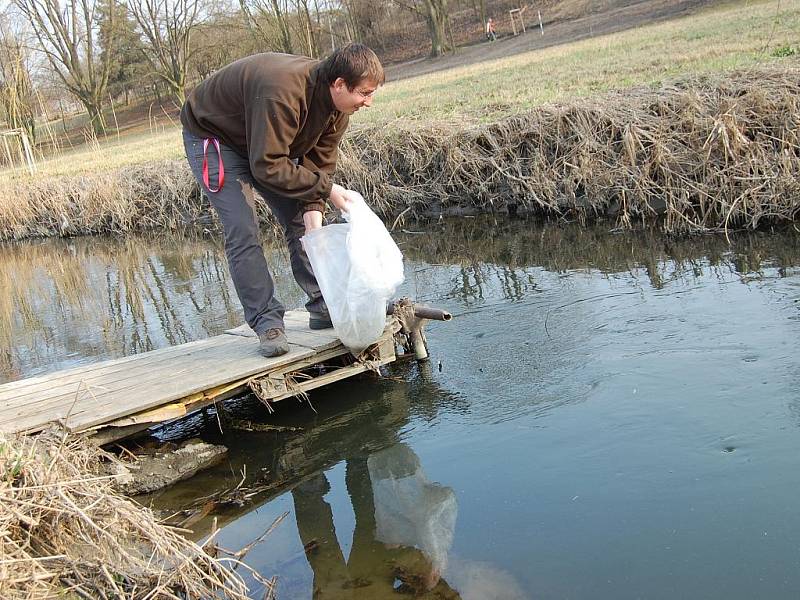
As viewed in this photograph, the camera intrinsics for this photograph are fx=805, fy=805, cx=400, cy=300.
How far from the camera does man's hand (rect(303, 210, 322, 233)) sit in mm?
4461

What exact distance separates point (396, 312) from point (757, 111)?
191 inches

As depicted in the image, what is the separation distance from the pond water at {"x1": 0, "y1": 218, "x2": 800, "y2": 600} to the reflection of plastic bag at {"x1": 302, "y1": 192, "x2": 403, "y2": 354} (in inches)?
24.2

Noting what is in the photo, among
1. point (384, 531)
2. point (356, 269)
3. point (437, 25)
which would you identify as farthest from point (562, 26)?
point (384, 531)

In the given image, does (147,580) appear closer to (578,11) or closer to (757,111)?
(757,111)

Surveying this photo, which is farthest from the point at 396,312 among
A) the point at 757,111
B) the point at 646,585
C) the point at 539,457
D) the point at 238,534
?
the point at 757,111

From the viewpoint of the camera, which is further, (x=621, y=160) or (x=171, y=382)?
(x=621, y=160)

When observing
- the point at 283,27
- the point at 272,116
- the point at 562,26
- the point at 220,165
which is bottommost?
the point at 220,165

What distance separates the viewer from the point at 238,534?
3619 mm

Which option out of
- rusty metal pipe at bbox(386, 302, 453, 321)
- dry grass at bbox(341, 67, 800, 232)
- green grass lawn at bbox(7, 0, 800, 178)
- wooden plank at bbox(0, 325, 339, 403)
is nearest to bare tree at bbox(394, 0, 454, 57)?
green grass lawn at bbox(7, 0, 800, 178)

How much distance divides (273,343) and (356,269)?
65 centimetres

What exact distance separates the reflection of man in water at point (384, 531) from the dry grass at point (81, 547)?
17.5 inches

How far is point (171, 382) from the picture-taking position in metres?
4.35

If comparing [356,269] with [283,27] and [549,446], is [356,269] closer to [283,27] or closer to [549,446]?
[549,446]

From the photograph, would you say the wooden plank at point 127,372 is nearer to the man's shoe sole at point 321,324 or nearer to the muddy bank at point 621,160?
the man's shoe sole at point 321,324
